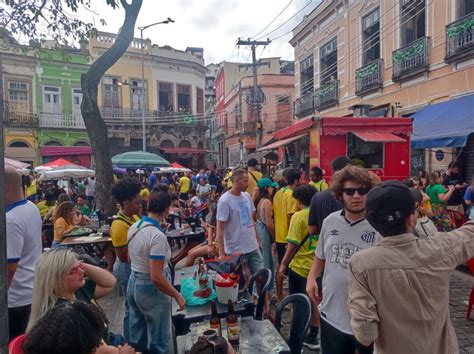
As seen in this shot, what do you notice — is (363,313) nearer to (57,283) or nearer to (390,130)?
(57,283)

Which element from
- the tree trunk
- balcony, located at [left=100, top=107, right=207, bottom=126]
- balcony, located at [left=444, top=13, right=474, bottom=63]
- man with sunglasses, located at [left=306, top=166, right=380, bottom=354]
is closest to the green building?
balcony, located at [left=100, top=107, right=207, bottom=126]

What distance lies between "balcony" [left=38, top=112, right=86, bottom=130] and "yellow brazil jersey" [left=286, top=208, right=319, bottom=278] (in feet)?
89.2

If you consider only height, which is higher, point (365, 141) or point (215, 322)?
point (365, 141)

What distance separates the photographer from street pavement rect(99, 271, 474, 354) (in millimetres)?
3951

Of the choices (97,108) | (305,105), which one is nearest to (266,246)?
(97,108)

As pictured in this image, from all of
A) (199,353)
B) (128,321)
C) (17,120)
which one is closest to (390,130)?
(128,321)

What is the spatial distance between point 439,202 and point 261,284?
16.8 ft

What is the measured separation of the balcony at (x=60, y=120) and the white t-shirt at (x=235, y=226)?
85.8 feet

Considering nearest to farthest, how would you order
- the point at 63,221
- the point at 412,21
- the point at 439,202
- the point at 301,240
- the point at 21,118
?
the point at 301,240, the point at 63,221, the point at 439,202, the point at 412,21, the point at 21,118

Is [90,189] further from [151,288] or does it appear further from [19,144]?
[19,144]

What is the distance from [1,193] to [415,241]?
1783 mm

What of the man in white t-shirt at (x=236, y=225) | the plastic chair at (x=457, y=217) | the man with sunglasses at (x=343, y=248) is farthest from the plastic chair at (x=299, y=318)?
the plastic chair at (x=457, y=217)

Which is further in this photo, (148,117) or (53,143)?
(148,117)

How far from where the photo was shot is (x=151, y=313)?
305 centimetres
